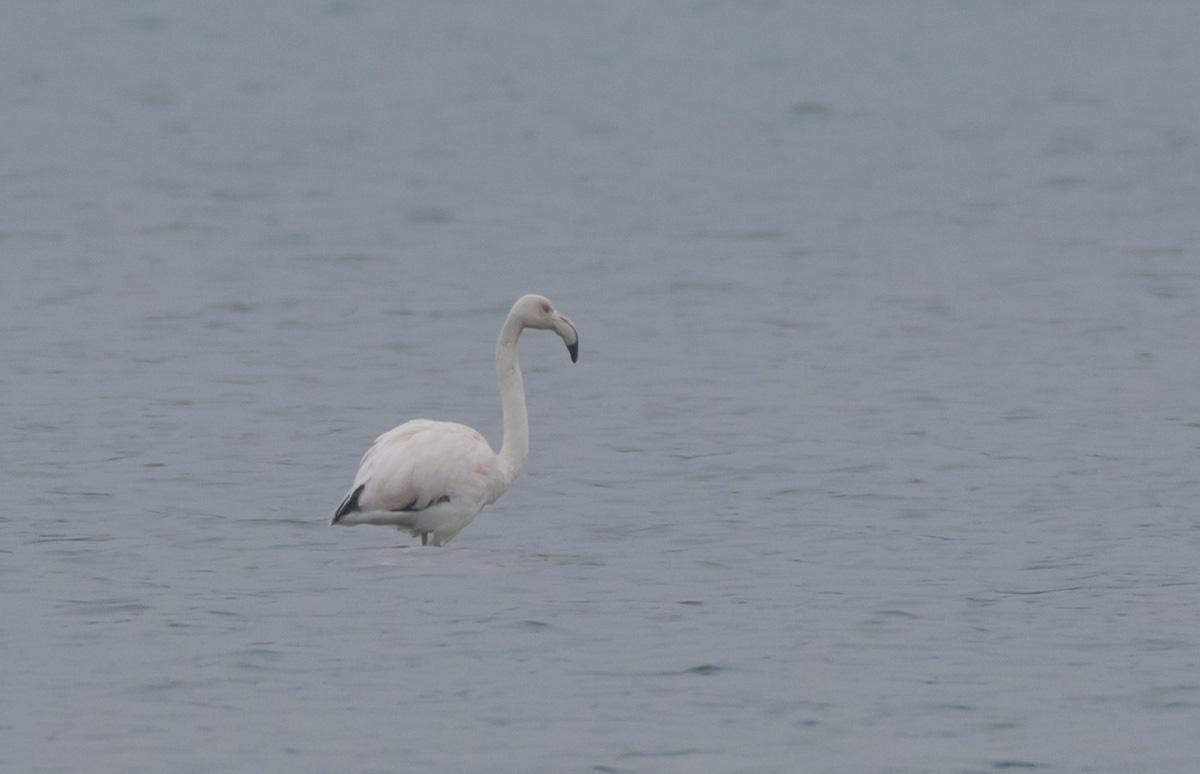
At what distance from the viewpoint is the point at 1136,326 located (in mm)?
19906

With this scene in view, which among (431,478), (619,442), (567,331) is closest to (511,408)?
(567,331)

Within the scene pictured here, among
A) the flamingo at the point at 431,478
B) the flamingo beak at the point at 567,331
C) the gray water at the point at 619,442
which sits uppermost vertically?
the flamingo beak at the point at 567,331

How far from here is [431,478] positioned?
1267cm

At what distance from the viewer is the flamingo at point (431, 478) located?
12602 mm

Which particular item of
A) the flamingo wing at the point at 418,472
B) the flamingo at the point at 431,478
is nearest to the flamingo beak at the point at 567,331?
the flamingo at the point at 431,478

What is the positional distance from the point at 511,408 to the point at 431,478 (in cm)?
112

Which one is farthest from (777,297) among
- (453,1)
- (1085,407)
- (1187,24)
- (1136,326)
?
(453,1)

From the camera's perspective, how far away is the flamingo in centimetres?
1260

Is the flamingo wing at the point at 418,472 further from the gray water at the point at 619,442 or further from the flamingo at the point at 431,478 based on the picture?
the gray water at the point at 619,442

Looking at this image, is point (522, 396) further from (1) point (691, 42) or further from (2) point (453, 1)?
(2) point (453, 1)

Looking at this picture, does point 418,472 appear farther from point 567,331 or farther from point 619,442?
point 619,442

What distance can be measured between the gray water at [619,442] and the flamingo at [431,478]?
24 centimetres

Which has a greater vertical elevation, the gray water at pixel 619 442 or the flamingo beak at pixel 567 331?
the flamingo beak at pixel 567 331

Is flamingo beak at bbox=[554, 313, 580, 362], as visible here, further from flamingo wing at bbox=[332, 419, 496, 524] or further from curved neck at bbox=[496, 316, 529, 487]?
flamingo wing at bbox=[332, 419, 496, 524]
